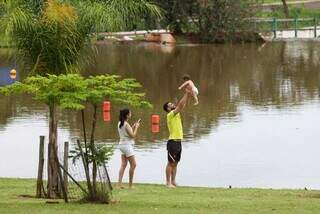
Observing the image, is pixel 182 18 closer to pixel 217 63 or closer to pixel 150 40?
pixel 150 40

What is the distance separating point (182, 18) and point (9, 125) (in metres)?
38.4

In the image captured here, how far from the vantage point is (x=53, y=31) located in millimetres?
14180

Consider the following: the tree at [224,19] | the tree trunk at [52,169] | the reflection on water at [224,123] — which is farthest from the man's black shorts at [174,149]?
the tree at [224,19]

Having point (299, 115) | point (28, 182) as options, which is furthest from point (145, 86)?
point (28, 182)

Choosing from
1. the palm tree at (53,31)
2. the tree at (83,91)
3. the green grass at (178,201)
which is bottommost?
the green grass at (178,201)

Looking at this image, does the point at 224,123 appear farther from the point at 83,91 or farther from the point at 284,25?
the point at 284,25

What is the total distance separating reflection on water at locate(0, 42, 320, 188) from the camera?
19.4 m

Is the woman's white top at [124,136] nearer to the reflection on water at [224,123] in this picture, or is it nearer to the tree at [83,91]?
the tree at [83,91]

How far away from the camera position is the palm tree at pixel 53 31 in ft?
45.7

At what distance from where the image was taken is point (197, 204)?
1295 centimetres

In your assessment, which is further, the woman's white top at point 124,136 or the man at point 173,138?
the man at point 173,138

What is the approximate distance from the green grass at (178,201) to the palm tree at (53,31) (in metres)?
1.34

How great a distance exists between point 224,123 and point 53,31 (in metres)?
12.9

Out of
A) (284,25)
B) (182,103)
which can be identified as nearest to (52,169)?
(182,103)
